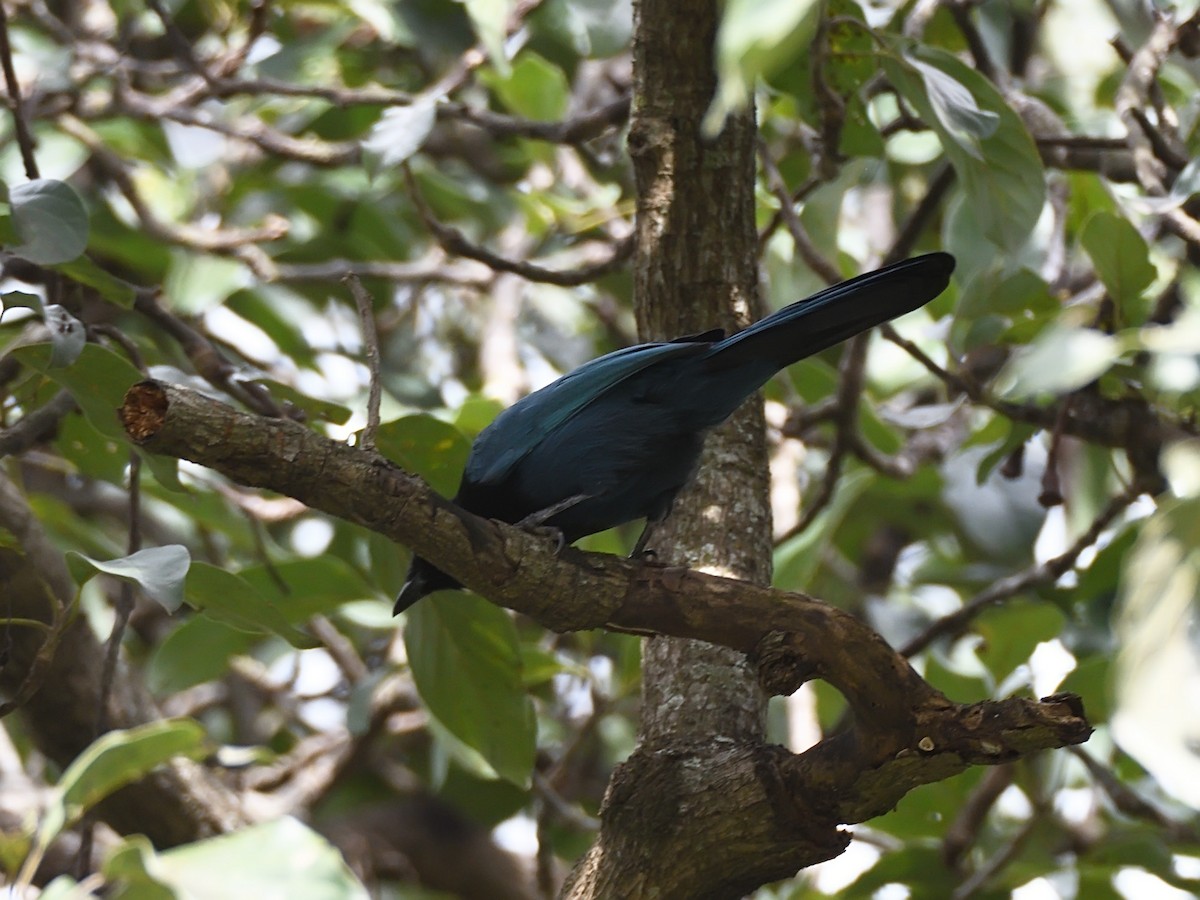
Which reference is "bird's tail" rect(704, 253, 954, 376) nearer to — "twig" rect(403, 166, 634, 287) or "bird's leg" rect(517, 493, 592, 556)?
"bird's leg" rect(517, 493, 592, 556)

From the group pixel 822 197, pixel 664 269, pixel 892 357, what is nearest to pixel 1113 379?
pixel 822 197

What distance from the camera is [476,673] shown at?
132 inches

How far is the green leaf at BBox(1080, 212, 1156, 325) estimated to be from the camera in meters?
3.37

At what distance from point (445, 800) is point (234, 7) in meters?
3.49

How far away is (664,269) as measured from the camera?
3.24 meters

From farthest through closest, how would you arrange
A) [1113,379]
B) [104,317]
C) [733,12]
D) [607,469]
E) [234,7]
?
[234,7] → [104,317] → [1113,379] → [607,469] → [733,12]

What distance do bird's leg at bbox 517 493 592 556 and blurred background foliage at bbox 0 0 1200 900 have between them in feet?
0.79

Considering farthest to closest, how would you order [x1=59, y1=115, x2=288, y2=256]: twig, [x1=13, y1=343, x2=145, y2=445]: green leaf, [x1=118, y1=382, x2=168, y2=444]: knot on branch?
[x1=59, y1=115, x2=288, y2=256]: twig
[x1=13, y1=343, x2=145, y2=445]: green leaf
[x1=118, y1=382, x2=168, y2=444]: knot on branch

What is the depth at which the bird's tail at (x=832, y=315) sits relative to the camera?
2969mm

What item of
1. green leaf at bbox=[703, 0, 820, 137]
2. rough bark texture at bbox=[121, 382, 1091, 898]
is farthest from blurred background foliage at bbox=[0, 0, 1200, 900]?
rough bark texture at bbox=[121, 382, 1091, 898]

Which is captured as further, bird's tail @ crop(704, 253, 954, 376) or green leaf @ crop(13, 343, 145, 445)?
bird's tail @ crop(704, 253, 954, 376)

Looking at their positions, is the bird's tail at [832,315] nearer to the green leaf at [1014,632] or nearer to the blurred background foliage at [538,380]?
the blurred background foliage at [538,380]

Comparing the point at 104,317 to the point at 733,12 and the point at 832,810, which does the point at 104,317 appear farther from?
the point at 733,12

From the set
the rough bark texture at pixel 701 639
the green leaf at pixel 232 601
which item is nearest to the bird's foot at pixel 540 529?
the rough bark texture at pixel 701 639
